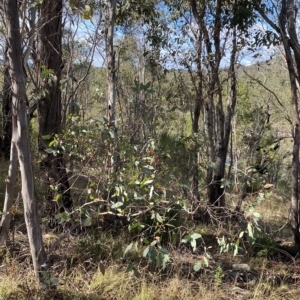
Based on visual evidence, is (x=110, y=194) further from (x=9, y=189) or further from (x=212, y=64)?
(x=212, y=64)

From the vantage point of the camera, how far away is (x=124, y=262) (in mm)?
4316

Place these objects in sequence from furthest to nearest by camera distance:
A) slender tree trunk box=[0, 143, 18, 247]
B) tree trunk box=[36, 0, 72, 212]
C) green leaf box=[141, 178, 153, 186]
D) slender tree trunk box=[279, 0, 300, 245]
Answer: slender tree trunk box=[279, 0, 300, 245] → tree trunk box=[36, 0, 72, 212] → slender tree trunk box=[0, 143, 18, 247] → green leaf box=[141, 178, 153, 186]

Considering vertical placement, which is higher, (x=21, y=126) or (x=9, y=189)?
(x=21, y=126)

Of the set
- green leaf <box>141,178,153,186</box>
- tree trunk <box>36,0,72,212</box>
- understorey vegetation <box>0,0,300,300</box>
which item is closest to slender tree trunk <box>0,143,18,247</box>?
understorey vegetation <box>0,0,300,300</box>

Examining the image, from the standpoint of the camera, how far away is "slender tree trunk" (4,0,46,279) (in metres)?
2.98

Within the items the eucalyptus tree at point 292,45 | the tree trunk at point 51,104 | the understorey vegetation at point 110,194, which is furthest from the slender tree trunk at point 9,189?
the eucalyptus tree at point 292,45

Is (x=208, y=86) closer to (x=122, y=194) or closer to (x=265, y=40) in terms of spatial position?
(x=265, y=40)

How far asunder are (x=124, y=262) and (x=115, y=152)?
4.77ft

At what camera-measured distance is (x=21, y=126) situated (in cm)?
314

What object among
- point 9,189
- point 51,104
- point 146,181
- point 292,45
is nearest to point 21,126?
point 9,189

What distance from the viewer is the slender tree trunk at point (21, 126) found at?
2.98 meters

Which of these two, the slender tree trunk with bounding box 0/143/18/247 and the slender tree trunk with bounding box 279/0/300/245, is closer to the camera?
the slender tree trunk with bounding box 0/143/18/247

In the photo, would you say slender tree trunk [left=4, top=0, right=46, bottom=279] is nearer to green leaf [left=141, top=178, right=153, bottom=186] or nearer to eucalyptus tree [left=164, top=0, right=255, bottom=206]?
green leaf [left=141, top=178, right=153, bottom=186]

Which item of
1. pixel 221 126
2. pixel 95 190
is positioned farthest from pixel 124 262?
pixel 221 126
